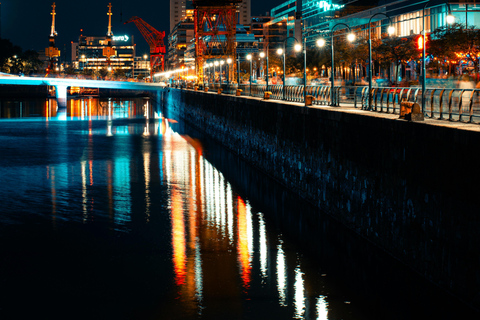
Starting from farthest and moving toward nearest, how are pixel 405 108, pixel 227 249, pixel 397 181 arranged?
pixel 227 249, pixel 405 108, pixel 397 181

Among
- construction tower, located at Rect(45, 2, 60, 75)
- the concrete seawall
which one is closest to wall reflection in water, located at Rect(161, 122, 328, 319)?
the concrete seawall

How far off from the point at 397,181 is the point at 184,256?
542cm

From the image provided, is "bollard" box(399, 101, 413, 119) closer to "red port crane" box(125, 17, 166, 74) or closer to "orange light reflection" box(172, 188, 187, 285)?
"orange light reflection" box(172, 188, 187, 285)

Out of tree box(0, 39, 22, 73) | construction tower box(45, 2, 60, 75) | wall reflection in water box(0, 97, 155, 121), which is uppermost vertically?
construction tower box(45, 2, 60, 75)

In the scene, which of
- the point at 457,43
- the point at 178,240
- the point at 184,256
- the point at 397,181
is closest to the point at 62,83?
the point at 457,43

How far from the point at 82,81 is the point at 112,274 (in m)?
96.1

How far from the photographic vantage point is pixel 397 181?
564 inches

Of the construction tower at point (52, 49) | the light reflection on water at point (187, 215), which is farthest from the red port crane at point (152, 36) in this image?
the light reflection on water at point (187, 215)

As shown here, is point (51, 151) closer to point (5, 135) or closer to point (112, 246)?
point (5, 135)

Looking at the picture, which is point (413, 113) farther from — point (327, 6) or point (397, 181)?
point (327, 6)

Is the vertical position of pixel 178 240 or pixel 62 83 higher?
pixel 62 83

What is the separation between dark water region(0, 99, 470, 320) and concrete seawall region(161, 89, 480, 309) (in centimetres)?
52

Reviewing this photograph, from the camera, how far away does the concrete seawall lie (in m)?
11.4

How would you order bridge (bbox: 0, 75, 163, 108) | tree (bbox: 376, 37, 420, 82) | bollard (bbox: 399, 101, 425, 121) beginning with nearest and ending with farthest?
bollard (bbox: 399, 101, 425, 121), tree (bbox: 376, 37, 420, 82), bridge (bbox: 0, 75, 163, 108)
